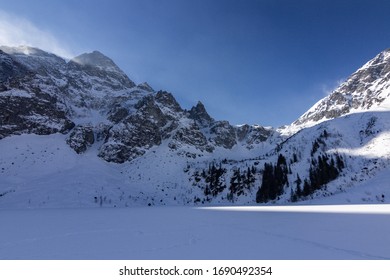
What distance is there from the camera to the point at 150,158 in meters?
145

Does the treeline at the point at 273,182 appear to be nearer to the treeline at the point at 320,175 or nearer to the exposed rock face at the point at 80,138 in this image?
the treeline at the point at 320,175

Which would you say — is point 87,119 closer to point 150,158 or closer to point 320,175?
point 150,158

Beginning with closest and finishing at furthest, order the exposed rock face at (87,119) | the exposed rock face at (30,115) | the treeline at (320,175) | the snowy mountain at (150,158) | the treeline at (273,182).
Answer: the snowy mountain at (150,158) → the treeline at (320,175) → the treeline at (273,182) → the exposed rock face at (30,115) → the exposed rock face at (87,119)

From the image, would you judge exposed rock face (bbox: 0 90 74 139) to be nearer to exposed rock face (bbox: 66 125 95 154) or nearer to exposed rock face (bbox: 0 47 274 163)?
exposed rock face (bbox: 0 47 274 163)

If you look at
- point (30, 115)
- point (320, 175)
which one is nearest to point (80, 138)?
point (30, 115)

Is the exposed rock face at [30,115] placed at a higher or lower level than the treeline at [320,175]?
higher

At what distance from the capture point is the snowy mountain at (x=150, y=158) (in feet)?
275

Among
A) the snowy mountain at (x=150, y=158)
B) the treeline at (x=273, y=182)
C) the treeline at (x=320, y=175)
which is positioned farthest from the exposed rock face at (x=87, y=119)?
the treeline at (x=320, y=175)

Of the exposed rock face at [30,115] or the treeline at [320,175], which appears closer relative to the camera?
the treeline at [320,175]

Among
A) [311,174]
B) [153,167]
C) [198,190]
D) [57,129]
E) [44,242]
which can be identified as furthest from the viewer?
[57,129]

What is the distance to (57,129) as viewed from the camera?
476ft

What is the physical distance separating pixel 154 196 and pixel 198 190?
76.7ft
